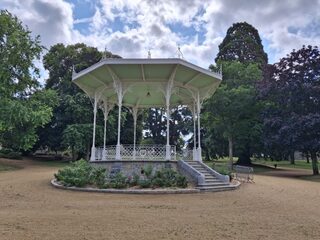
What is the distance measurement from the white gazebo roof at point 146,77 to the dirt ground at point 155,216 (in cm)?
678

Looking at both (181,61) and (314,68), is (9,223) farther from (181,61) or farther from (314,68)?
(314,68)

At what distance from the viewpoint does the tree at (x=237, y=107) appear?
1283 inches

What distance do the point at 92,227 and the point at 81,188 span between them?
700cm

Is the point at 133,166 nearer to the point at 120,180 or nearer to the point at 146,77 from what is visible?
the point at 120,180

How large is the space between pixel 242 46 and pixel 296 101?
2218 cm

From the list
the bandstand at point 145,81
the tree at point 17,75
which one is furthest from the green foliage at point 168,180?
the tree at point 17,75

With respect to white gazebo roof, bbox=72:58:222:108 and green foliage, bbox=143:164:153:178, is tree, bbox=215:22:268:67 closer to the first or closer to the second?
white gazebo roof, bbox=72:58:222:108

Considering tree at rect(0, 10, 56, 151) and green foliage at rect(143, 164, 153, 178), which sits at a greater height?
tree at rect(0, 10, 56, 151)

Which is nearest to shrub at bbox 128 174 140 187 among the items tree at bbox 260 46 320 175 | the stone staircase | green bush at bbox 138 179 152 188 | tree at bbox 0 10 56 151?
green bush at bbox 138 179 152 188

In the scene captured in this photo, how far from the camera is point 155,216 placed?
27.1ft

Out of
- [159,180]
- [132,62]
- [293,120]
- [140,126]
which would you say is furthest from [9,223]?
[140,126]

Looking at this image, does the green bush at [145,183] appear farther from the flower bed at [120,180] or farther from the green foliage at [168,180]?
the green foliage at [168,180]

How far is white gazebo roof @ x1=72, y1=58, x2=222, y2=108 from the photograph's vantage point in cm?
1595

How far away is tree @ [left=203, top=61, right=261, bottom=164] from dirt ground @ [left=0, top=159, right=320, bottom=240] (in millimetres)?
21063
